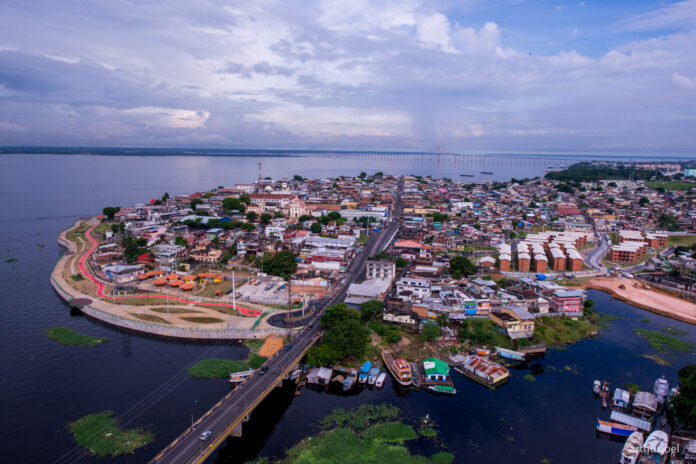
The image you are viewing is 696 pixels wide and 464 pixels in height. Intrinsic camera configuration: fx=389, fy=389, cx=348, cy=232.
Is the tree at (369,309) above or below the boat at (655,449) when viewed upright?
above

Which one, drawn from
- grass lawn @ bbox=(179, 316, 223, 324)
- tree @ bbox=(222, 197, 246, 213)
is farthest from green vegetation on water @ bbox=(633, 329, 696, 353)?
tree @ bbox=(222, 197, 246, 213)

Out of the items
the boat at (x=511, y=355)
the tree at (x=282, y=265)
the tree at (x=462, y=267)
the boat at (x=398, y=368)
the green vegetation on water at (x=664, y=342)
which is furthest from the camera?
the tree at (x=282, y=265)

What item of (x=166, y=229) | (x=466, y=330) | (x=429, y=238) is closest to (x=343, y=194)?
(x=429, y=238)

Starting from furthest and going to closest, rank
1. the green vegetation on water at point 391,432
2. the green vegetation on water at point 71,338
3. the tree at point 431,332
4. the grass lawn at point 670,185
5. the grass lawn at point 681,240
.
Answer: the grass lawn at point 670,185 < the grass lawn at point 681,240 < the green vegetation on water at point 71,338 < the tree at point 431,332 < the green vegetation on water at point 391,432

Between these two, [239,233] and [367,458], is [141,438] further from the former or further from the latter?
[239,233]

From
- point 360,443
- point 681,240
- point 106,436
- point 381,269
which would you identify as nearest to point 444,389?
point 360,443

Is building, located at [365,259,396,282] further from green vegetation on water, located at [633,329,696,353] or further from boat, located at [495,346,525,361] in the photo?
green vegetation on water, located at [633,329,696,353]

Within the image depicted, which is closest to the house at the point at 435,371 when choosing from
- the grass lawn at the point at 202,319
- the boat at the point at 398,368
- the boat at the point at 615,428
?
the boat at the point at 398,368

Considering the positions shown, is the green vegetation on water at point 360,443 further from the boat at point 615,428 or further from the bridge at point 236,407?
the boat at point 615,428
